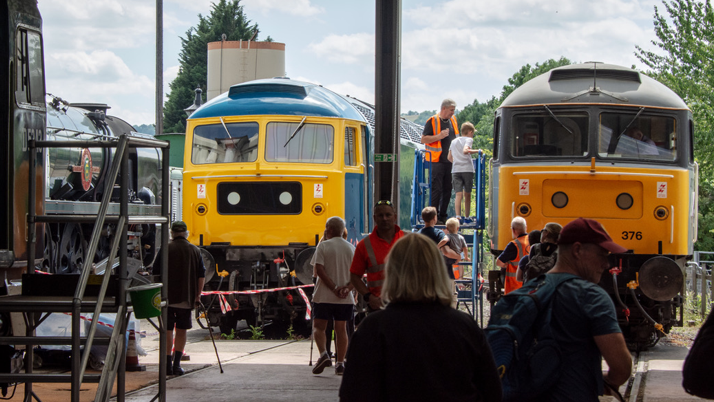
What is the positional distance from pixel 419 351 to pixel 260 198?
1067 centimetres

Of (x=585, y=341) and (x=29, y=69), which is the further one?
(x=29, y=69)

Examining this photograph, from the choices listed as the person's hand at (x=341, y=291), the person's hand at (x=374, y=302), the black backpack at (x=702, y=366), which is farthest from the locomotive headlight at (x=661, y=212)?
the black backpack at (x=702, y=366)

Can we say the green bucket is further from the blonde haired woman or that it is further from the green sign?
the green sign

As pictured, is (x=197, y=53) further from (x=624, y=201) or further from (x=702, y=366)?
(x=702, y=366)

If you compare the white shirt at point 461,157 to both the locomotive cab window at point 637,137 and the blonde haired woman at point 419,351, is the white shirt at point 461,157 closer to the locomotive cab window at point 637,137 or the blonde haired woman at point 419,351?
the locomotive cab window at point 637,137

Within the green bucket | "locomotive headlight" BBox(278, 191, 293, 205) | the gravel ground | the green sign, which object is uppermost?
the green sign

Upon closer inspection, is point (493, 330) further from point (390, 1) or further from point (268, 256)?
point (268, 256)

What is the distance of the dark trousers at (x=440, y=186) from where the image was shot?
1416 cm

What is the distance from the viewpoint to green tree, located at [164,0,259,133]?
60.1m

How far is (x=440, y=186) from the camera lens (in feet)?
46.7

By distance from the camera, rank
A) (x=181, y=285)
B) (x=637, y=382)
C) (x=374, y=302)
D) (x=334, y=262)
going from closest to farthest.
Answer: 1. (x=374, y=302)
2. (x=637, y=382)
3. (x=334, y=262)
4. (x=181, y=285)

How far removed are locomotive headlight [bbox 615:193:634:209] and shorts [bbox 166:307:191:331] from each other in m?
5.49

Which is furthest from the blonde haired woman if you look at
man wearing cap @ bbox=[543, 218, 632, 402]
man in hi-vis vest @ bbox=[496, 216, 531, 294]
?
man in hi-vis vest @ bbox=[496, 216, 531, 294]

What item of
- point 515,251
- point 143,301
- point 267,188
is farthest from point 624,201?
point 143,301
